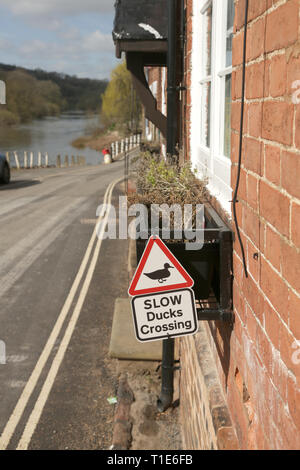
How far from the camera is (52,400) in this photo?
6023mm

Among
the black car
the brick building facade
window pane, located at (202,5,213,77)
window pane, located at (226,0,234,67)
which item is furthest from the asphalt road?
the black car

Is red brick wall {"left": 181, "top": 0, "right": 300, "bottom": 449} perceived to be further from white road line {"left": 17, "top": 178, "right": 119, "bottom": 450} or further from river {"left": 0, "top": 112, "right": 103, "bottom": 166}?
river {"left": 0, "top": 112, "right": 103, "bottom": 166}

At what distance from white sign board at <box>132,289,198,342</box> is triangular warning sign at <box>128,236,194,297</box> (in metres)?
0.03

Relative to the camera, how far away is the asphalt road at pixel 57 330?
18.2 ft

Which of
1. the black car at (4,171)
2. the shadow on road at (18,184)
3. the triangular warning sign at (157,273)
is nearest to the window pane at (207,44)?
the triangular warning sign at (157,273)

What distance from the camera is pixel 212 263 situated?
9.22 feet

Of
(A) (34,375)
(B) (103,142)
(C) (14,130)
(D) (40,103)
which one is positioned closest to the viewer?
(A) (34,375)

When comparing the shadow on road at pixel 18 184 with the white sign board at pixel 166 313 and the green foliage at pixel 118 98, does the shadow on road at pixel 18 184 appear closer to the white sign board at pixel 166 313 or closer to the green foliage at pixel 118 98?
the white sign board at pixel 166 313

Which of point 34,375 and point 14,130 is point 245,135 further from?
point 14,130

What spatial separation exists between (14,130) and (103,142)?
67.1 feet

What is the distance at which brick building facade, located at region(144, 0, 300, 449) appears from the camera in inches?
62.9
